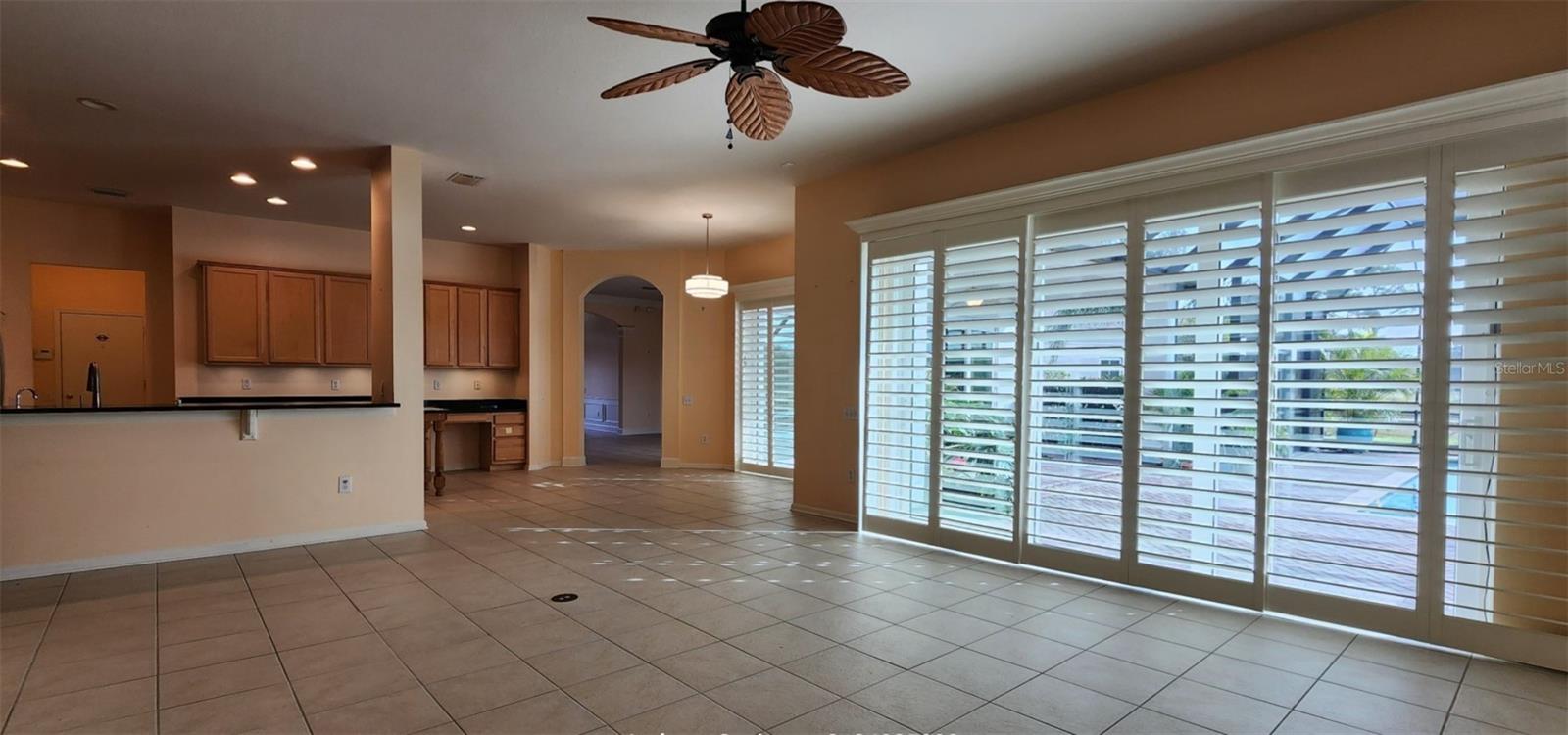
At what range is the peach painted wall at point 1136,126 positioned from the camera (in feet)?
9.64

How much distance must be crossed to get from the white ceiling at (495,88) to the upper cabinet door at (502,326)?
102 inches

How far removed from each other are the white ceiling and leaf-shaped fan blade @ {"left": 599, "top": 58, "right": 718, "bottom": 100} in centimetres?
61

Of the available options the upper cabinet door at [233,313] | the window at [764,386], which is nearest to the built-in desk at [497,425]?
the upper cabinet door at [233,313]

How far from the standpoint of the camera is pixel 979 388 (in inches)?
183

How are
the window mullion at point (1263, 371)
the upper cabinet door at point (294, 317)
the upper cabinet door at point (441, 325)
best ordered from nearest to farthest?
the window mullion at point (1263, 371) → the upper cabinet door at point (294, 317) → the upper cabinet door at point (441, 325)

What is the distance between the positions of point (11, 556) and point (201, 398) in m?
3.22

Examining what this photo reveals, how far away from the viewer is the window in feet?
27.2

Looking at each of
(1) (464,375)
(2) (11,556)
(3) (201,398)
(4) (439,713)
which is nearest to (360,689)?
(4) (439,713)

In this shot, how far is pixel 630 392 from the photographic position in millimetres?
15078

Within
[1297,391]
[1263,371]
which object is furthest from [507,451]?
[1297,391]

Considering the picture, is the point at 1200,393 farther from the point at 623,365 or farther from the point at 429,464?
the point at 623,365

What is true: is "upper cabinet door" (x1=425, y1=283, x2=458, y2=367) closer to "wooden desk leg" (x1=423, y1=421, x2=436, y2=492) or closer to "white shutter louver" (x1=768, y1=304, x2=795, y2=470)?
"wooden desk leg" (x1=423, y1=421, x2=436, y2=492)

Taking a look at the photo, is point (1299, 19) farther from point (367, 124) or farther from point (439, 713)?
point (367, 124)

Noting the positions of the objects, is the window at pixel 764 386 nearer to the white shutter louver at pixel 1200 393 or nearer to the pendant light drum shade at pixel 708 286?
the pendant light drum shade at pixel 708 286
